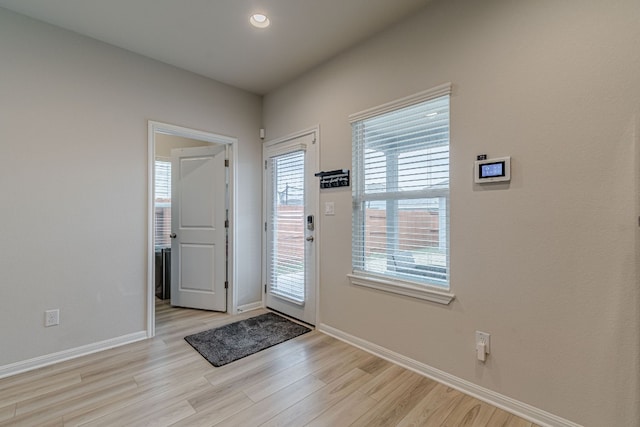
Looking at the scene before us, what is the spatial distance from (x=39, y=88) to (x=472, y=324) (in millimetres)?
3794

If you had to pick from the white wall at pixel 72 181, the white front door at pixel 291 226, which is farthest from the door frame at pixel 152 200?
the white front door at pixel 291 226

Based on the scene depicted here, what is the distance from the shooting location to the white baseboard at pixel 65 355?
2.23 m

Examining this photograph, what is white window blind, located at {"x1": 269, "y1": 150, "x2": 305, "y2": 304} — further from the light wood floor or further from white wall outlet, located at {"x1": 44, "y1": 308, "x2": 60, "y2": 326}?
white wall outlet, located at {"x1": 44, "y1": 308, "x2": 60, "y2": 326}

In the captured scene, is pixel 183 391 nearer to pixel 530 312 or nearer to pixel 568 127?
pixel 530 312

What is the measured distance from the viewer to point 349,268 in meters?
2.78

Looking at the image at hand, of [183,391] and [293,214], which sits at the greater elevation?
[293,214]

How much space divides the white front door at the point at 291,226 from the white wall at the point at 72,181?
46.9 inches

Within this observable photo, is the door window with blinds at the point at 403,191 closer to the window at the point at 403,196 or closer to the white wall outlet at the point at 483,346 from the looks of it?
the window at the point at 403,196

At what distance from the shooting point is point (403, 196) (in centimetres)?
236

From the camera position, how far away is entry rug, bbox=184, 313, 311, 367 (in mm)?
2531

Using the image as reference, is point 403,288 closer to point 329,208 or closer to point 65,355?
point 329,208

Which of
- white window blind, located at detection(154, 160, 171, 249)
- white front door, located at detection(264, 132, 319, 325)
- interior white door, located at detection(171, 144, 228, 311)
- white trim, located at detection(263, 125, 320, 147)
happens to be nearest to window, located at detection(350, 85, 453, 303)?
white trim, located at detection(263, 125, 320, 147)

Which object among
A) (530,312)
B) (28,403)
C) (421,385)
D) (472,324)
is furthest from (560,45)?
(28,403)

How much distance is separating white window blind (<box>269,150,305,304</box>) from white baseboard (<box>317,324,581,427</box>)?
0.95m
